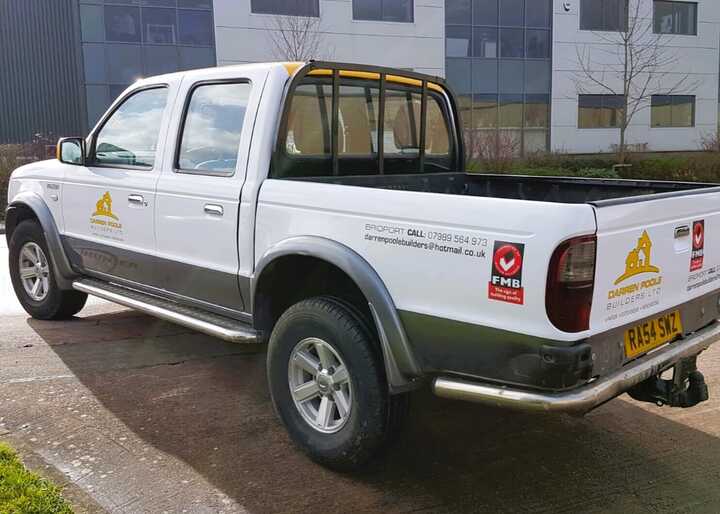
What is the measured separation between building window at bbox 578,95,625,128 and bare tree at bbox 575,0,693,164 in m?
0.27

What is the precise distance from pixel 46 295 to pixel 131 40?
21934 millimetres

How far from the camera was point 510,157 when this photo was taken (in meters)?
22.0

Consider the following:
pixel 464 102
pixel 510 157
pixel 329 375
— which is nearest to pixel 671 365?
pixel 329 375

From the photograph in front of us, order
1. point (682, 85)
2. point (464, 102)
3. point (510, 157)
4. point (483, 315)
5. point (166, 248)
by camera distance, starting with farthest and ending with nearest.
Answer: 1. point (682, 85)
2. point (464, 102)
3. point (510, 157)
4. point (166, 248)
5. point (483, 315)

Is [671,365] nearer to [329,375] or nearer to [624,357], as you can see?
[624,357]

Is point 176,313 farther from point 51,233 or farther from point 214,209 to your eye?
point 51,233

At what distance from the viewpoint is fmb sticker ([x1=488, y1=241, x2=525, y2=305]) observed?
278 cm

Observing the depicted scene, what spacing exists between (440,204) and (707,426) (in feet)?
7.46

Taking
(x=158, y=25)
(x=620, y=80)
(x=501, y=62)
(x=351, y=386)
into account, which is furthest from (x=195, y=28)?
(x=351, y=386)

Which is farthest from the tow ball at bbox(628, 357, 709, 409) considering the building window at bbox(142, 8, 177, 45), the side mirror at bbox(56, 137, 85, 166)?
the building window at bbox(142, 8, 177, 45)

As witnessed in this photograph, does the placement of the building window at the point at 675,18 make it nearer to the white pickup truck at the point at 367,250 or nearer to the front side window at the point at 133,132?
the white pickup truck at the point at 367,250

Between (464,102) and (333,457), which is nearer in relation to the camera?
(333,457)

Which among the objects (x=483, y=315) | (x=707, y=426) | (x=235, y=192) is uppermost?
(x=235, y=192)

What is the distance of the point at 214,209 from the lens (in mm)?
4141
